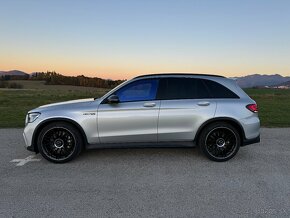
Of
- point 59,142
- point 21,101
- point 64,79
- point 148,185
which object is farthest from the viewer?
point 64,79

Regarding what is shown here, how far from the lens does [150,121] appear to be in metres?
5.11

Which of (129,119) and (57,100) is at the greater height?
(129,119)

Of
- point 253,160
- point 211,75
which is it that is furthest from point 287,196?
point 211,75

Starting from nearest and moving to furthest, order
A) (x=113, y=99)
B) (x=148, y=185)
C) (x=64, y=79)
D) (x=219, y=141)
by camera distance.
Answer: (x=148, y=185)
(x=113, y=99)
(x=219, y=141)
(x=64, y=79)

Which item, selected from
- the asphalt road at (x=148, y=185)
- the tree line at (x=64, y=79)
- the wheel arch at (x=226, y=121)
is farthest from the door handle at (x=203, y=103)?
the tree line at (x=64, y=79)

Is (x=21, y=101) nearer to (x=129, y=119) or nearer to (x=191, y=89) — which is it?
(x=129, y=119)

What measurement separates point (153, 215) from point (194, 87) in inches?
113

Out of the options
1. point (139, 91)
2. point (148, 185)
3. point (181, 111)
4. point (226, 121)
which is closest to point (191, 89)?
point (181, 111)

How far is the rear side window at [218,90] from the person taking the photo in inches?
209

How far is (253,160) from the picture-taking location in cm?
532

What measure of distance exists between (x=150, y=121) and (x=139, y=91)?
24.7 inches

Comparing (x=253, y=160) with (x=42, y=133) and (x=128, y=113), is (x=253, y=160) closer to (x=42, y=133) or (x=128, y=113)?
(x=128, y=113)

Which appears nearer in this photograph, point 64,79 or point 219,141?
point 219,141

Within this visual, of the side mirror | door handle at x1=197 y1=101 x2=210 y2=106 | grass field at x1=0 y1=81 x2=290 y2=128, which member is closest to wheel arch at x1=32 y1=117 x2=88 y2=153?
the side mirror
